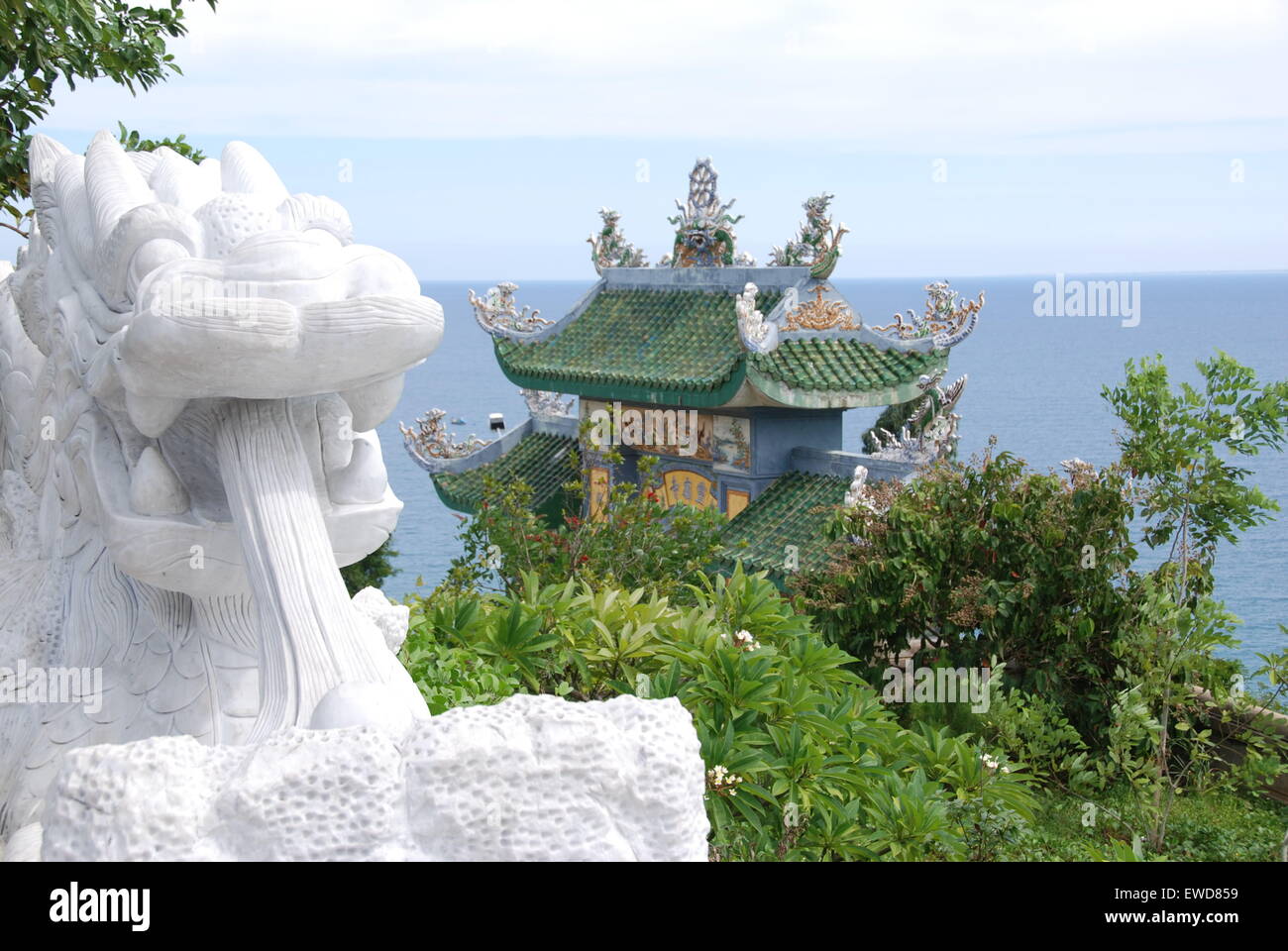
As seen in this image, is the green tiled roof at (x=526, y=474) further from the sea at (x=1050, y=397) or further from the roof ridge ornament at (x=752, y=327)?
the roof ridge ornament at (x=752, y=327)

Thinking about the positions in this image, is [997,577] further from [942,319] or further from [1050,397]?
[1050,397]

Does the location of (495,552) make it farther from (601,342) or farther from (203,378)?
(203,378)

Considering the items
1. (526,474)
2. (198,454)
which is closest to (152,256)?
(198,454)

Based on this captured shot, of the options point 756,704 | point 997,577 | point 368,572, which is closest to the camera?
point 756,704

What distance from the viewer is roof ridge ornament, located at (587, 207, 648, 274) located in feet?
37.3

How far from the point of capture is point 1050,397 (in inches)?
1839

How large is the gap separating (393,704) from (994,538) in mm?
6058

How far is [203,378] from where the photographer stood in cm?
192

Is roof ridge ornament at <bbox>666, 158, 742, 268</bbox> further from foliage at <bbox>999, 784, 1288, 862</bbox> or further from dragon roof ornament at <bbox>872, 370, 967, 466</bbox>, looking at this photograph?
foliage at <bbox>999, 784, 1288, 862</bbox>

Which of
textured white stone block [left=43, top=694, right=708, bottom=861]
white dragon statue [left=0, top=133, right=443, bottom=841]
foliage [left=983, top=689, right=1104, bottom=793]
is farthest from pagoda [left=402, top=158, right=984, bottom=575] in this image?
textured white stone block [left=43, top=694, right=708, bottom=861]

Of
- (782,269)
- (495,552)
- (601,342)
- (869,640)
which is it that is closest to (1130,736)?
(869,640)

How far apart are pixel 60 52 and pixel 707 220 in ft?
19.5

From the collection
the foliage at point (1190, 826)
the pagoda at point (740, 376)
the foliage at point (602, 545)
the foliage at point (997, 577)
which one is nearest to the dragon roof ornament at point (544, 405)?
the pagoda at point (740, 376)

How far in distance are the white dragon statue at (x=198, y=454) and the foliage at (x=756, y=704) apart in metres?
1.30
